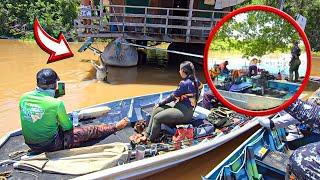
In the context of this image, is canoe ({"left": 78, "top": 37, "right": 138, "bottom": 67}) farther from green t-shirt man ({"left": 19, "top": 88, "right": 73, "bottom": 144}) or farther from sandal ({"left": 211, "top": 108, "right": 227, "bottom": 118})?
green t-shirt man ({"left": 19, "top": 88, "right": 73, "bottom": 144})

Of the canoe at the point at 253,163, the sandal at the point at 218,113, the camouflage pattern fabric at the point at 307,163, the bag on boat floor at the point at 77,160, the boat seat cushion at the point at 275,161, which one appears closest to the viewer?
the camouflage pattern fabric at the point at 307,163

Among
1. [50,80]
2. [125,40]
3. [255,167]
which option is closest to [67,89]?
[125,40]

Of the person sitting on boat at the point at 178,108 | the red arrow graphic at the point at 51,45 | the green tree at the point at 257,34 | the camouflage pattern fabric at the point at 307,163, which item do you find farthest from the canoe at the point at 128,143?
the camouflage pattern fabric at the point at 307,163

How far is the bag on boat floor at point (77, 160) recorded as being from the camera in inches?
193

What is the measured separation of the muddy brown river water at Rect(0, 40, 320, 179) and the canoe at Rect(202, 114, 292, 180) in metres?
1.44

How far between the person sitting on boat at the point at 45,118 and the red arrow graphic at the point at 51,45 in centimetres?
69

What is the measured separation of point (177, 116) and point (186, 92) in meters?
0.43

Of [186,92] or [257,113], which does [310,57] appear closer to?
[257,113]

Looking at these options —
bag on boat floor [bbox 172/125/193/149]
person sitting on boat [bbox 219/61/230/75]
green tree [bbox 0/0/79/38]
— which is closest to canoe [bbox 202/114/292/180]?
bag on boat floor [bbox 172/125/193/149]

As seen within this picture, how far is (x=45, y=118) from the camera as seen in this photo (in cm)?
486

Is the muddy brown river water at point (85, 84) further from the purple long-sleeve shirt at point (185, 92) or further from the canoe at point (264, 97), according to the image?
the canoe at point (264, 97)

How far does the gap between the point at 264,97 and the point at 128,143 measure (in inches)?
156

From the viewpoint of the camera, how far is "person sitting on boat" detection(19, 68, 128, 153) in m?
4.77

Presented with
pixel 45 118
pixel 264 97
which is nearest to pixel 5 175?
pixel 45 118
